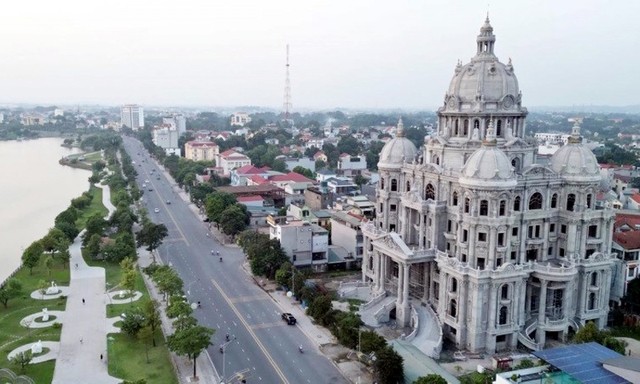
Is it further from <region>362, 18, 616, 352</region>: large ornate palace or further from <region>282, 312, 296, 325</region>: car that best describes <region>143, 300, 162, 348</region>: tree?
<region>362, 18, 616, 352</region>: large ornate palace

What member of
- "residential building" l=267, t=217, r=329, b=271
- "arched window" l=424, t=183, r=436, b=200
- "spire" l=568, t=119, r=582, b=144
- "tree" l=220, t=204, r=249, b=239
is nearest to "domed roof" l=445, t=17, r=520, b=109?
"spire" l=568, t=119, r=582, b=144

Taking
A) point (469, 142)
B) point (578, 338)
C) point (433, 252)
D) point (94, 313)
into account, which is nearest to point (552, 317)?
point (578, 338)

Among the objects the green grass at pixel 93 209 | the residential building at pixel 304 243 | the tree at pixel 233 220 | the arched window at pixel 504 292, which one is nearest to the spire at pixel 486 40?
the arched window at pixel 504 292

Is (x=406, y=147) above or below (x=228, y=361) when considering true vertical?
above

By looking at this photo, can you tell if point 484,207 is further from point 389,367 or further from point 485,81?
point 389,367

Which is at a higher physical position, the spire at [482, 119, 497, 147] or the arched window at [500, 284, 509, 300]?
the spire at [482, 119, 497, 147]

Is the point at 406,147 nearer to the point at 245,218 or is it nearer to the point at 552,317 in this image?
the point at 552,317
